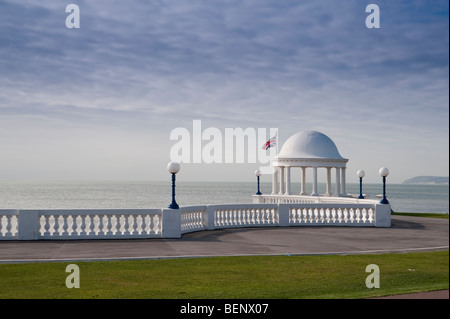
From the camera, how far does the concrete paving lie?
14824 millimetres

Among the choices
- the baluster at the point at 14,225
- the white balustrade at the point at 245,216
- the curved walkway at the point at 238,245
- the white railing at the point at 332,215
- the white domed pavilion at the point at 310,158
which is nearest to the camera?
the curved walkway at the point at 238,245

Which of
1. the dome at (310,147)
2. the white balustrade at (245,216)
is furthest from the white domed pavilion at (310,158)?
the white balustrade at (245,216)

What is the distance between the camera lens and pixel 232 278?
11.5 metres

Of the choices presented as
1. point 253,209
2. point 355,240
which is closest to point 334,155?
point 253,209

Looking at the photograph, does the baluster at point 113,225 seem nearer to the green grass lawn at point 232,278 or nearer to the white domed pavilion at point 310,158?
the green grass lawn at point 232,278

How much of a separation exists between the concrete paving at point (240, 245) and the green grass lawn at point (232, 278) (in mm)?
1163

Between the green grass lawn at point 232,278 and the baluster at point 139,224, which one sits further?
the baluster at point 139,224

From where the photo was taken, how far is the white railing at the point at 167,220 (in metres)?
18.0

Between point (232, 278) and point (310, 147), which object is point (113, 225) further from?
point (310, 147)

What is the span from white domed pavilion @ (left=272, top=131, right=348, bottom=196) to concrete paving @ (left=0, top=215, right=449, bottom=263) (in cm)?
1210

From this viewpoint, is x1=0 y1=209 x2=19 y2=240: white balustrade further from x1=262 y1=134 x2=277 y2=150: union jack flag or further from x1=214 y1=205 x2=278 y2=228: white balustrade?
x1=262 y1=134 x2=277 y2=150: union jack flag

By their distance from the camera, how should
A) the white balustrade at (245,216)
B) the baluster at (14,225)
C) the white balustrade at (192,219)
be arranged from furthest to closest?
the white balustrade at (245,216)
the white balustrade at (192,219)
the baluster at (14,225)
